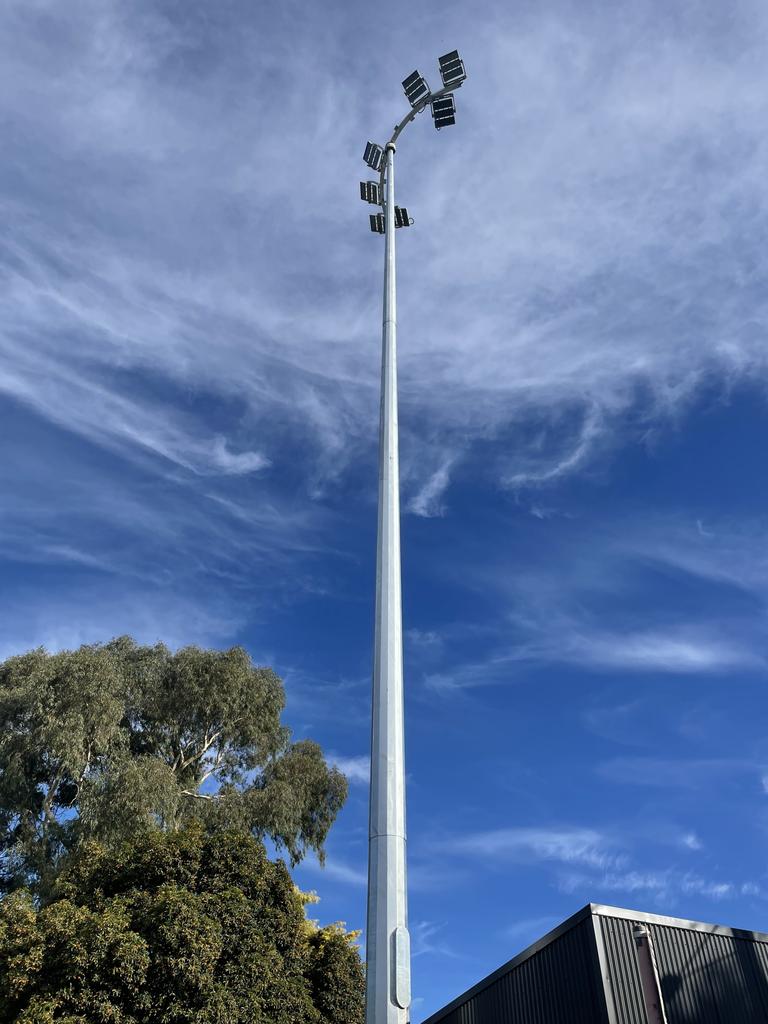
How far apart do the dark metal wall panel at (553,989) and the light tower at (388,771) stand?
306 inches

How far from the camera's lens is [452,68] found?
13148mm

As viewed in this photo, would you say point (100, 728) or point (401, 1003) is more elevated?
point (100, 728)

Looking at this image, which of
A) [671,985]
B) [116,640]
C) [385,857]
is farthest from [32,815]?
[385,857]

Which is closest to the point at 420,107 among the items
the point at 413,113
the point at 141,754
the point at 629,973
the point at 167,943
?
the point at 413,113

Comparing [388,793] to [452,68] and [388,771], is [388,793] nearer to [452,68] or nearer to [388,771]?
[388,771]

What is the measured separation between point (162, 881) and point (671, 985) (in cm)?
1217

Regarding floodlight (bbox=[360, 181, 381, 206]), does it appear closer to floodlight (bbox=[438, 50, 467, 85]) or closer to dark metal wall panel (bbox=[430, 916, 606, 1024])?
floodlight (bbox=[438, 50, 467, 85])

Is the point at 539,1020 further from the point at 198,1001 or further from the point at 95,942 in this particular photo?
the point at 95,942

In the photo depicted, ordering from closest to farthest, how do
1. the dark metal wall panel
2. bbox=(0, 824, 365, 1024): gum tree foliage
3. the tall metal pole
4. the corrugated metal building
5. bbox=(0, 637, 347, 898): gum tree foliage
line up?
1. the tall metal pole
2. the corrugated metal building
3. the dark metal wall panel
4. bbox=(0, 824, 365, 1024): gum tree foliage
5. bbox=(0, 637, 347, 898): gum tree foliage

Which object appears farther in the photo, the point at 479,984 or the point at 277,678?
the point at 277,678

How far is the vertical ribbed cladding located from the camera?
12.4 meters

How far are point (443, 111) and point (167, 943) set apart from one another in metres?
17.5

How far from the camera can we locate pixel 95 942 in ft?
56.7

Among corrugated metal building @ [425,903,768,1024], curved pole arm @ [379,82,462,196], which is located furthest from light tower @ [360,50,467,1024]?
corrugated metal building @ [425,903,768,1024]
